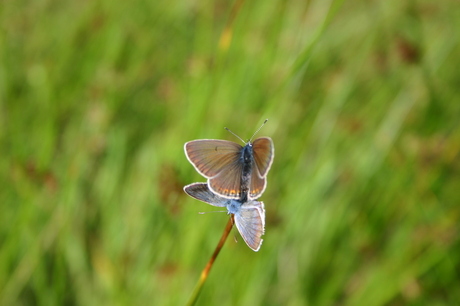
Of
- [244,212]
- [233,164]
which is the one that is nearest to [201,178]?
[233,164]

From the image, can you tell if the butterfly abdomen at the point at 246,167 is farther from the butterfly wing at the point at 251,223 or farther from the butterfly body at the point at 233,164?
the butterfly wing at the point at 251,223

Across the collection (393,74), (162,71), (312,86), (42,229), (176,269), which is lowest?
(42,229)

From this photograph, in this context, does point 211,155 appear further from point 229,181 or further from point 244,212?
point 244,212

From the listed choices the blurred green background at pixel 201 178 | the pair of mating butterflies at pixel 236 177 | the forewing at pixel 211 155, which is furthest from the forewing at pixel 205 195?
the blurred green background at pixel 201 178

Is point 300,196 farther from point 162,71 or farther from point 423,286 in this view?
point 162,71

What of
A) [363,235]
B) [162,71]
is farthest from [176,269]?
[162,71]

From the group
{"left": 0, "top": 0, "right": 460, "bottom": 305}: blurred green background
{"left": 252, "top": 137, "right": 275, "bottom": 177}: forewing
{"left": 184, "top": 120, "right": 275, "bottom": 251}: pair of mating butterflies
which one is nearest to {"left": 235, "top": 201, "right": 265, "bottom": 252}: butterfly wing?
{"left": 184, "top": 120, "right": 275, "bottom": 251}: pair of mating butterflies

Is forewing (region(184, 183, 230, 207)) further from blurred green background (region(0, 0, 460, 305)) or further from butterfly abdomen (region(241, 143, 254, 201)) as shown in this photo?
blurred green background (region(0, 0, 460, 305))
